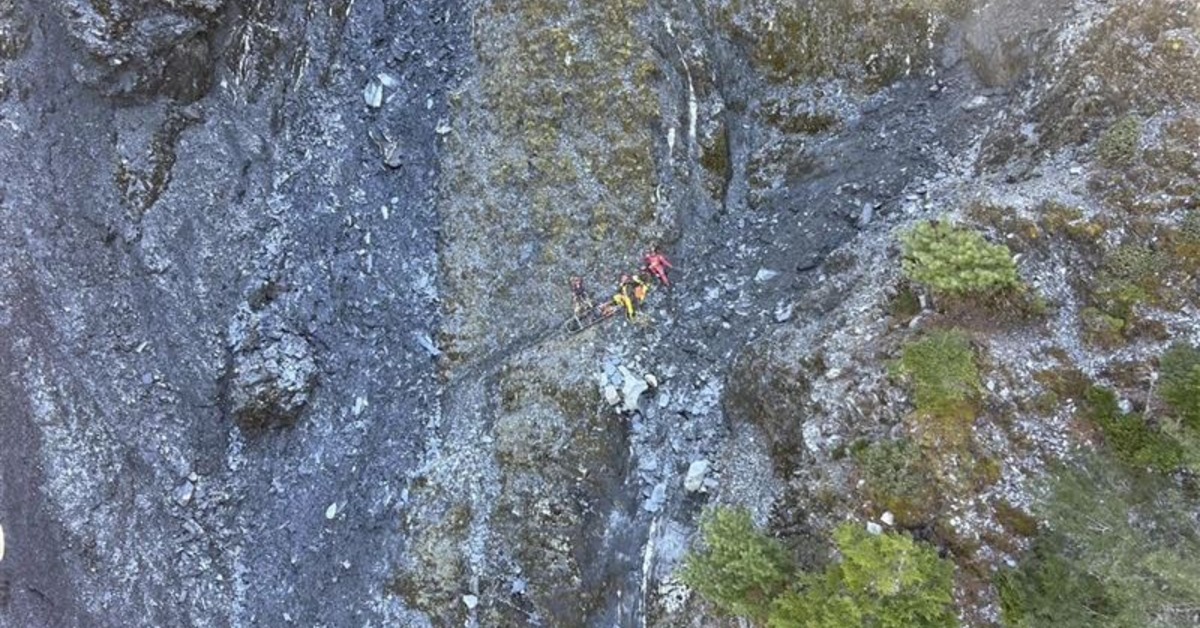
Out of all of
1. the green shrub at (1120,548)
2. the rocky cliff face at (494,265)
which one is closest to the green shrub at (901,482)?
the rocky cliff face at (494,265)

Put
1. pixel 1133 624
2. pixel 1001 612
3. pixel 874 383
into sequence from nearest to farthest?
pixel 1133 624 → pixel 1001 612 → pixel 874 383

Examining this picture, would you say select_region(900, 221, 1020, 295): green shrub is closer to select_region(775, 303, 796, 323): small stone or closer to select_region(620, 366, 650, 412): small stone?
select_region(775, 303, 796, 323): small stone

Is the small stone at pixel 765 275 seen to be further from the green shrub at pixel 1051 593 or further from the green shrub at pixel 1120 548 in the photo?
the green shrub at pixel 1051 593

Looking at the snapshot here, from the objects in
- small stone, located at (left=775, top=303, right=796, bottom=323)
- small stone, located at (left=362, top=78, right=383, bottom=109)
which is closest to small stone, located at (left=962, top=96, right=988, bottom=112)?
small stone, located at (left=775, top=303, right=796, bottom=323)

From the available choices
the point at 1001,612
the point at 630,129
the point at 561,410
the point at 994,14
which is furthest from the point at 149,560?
the point at 994,14

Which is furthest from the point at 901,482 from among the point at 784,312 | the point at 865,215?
the point at 865,215

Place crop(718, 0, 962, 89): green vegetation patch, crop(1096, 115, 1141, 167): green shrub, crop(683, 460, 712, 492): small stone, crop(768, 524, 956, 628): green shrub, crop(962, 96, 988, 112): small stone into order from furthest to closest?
crop(718, 0, 962, 89): green vegetation patch, crop(962, 96, 988, 112): small stone, crop(683, 460, 712, 492): small stone, crop(1096, 115, 1141, 167): green shrub, crop(768, 524, 956, 628): green shrub

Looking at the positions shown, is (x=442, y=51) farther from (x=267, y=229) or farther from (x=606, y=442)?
(x=606, y=442)
